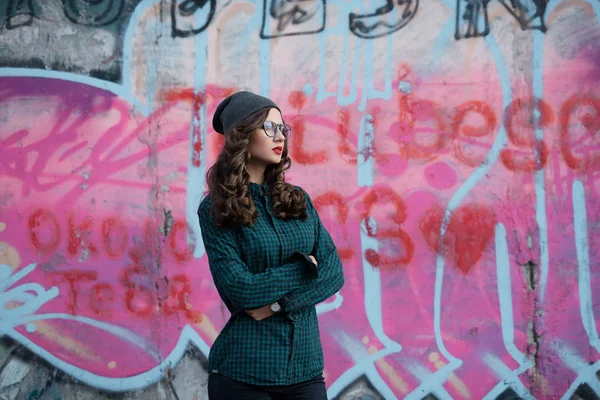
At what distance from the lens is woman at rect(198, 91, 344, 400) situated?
2502mm

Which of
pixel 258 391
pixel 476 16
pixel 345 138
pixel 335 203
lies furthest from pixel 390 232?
pixel 258 391

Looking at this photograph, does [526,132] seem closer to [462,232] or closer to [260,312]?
Result: [462,232]

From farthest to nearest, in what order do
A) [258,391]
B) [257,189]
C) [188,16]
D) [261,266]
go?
[188,16]
[257,189]
[261,266]
[258,391]

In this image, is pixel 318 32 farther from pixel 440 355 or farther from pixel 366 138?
pixel 440 355

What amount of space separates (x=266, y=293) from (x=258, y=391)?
0.34m

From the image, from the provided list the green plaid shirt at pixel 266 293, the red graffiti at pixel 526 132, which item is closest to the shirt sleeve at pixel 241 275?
the green plaid shirt at pixel 266 293

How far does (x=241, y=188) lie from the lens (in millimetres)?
2627

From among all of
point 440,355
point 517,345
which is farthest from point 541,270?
point 440,355

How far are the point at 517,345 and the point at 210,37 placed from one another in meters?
2.63

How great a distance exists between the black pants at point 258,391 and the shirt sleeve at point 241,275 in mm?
264

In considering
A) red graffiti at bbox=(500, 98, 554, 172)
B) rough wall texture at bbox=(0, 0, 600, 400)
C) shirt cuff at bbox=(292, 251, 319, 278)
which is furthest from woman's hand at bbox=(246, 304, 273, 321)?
red graffiti at bbox=(500, 98, 554, 172)

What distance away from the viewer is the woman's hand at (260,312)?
2.54 meters

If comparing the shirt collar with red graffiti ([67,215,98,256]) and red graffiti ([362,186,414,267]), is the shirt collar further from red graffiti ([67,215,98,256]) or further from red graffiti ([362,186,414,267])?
red graffiti ([67,215,98,256])

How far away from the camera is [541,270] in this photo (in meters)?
4.26
